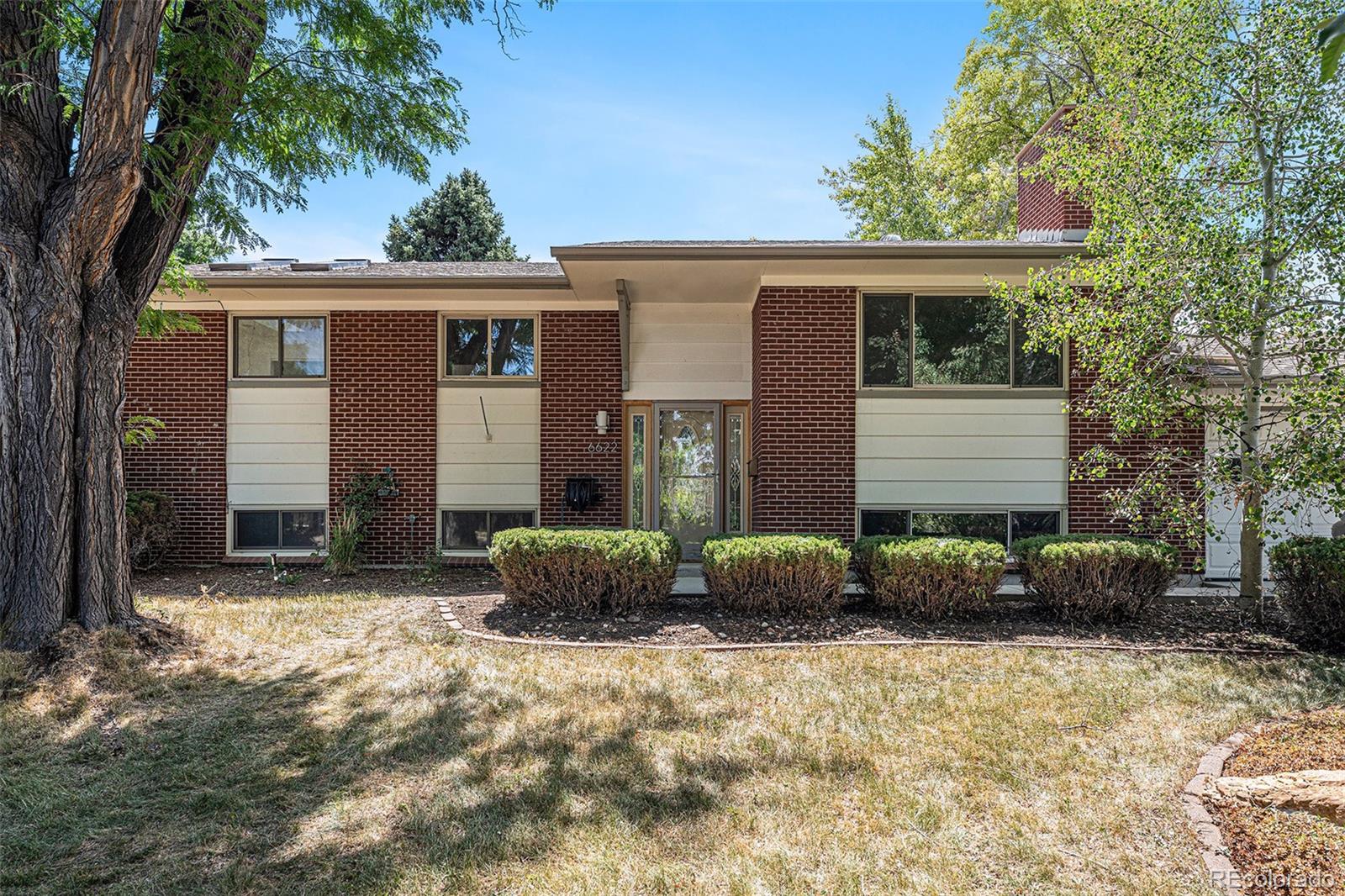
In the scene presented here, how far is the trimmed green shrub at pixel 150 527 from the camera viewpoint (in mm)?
8344

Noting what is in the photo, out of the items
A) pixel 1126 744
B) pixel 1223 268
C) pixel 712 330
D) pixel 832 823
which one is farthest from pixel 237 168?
pixel 1223 268

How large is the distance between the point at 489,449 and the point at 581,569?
3700 mm

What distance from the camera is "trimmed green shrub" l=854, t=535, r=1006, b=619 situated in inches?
241

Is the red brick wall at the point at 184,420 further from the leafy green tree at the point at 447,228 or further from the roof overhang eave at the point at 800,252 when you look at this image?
the leafy green tree at the point at 447,228

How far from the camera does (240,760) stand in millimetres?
3520

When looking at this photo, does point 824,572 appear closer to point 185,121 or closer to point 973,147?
point 185,121

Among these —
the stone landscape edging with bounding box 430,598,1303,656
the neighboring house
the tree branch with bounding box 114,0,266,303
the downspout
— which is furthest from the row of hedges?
the tree branch with bounding box 114,0,266,303

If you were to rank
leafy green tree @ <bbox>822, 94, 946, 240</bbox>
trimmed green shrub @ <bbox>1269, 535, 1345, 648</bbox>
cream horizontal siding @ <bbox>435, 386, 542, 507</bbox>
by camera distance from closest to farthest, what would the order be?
trimmed green shrub @ <bbox>1269, 535, 1345, 648</bbox> < cream horizontal siding @ <bbox>435, 386, 542, 507</bbox> < leafy green tree @ <bbox>822, 94, 946, 240</bbox>

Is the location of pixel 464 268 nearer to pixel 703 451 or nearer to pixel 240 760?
pixel 703 451

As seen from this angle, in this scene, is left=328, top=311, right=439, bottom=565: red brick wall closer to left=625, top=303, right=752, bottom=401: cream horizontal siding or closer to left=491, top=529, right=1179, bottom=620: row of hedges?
left=625, top=303, right=752, bottom=401: cream horizontal siding

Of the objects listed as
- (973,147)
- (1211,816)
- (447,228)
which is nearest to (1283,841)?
(1211,816)

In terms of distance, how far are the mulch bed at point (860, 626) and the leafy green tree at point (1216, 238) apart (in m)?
0.64

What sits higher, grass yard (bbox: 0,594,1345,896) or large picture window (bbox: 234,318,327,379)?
large picture window (bbox: 234,318,327,379)

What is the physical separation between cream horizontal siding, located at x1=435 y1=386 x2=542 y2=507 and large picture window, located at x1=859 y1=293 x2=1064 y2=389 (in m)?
4.15
